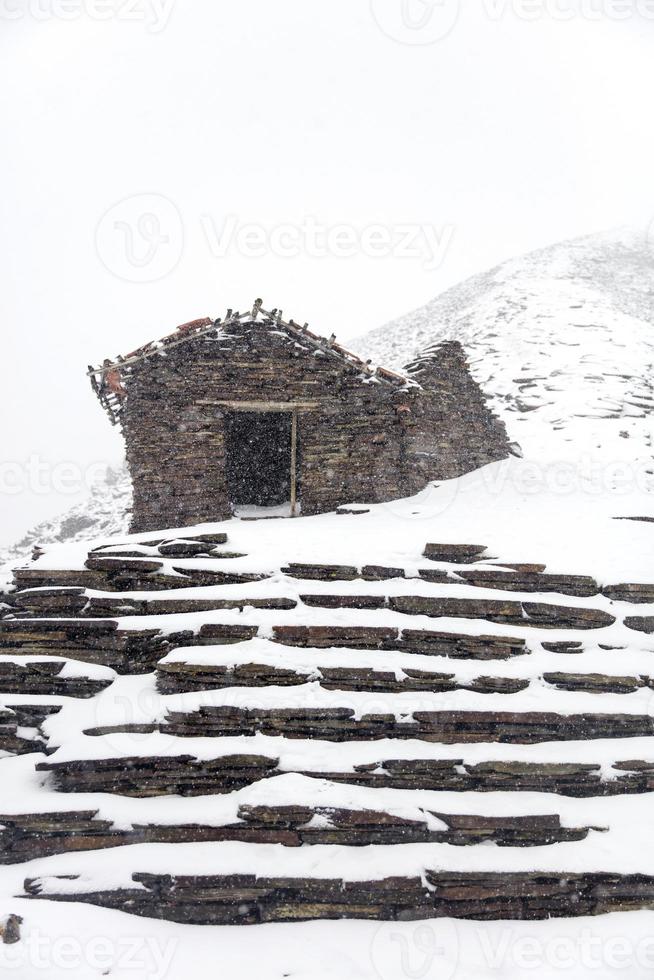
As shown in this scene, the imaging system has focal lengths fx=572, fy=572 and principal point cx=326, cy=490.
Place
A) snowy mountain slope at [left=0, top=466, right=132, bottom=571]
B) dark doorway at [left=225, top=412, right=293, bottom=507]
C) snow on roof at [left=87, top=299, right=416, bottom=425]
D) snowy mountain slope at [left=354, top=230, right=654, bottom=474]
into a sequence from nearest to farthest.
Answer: snow on roof at [left=87, top=299, right=416, bottom=425] < dark doorway at [left=225, top=412, right=293, bottom=507] < snowy mountain slope at [left=354, top=230, right=654, bottom=474] < snowy mountain slope at [left=0, top=466, right=132, bottom=571]

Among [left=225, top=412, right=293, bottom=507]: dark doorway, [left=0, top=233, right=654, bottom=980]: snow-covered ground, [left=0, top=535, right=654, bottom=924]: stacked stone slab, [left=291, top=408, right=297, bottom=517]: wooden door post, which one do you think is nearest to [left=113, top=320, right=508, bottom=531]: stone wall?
[left=291, top=408, right=297, bottom=517]: wooden door post

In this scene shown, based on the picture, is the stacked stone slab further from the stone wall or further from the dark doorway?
the dark doorway

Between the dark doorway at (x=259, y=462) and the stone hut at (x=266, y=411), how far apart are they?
2.55 meters

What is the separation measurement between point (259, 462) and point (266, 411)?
3.55 m

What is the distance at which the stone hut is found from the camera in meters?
11.0

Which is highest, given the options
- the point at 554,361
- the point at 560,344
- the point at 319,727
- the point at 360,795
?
the point at 560,344

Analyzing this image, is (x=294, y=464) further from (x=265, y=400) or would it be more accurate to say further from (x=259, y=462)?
(x=259, y=462)

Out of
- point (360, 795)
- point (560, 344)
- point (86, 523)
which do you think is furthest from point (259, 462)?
point (560, 344)

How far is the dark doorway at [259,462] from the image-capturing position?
48.1ft

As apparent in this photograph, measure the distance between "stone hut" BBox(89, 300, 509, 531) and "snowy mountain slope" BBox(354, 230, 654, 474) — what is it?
6.14 metres

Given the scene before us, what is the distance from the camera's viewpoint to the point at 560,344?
24.9m

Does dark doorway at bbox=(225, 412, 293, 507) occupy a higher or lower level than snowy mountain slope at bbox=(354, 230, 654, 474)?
lower

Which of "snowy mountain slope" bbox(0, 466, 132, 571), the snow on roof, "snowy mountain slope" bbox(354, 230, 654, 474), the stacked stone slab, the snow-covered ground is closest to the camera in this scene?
the snow-covered ground

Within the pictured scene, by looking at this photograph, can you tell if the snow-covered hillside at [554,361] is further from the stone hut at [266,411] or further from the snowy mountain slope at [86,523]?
the stone hut at [266,411]
